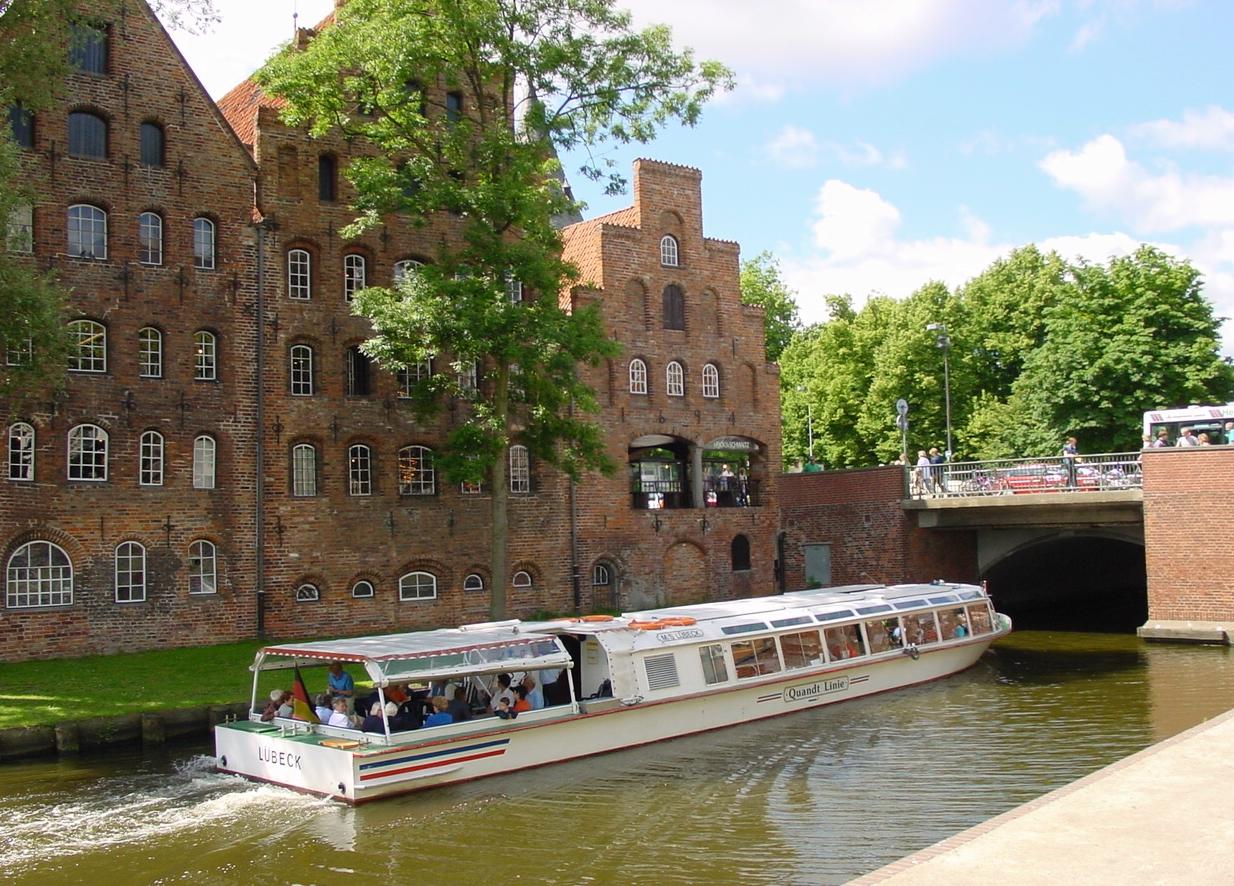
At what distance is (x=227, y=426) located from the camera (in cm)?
2769

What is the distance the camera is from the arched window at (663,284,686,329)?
36438 mm

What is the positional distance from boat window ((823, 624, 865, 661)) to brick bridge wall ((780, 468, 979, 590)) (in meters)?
12.8

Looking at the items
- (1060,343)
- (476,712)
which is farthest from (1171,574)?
(476,712)

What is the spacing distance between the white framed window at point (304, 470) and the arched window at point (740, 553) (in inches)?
559

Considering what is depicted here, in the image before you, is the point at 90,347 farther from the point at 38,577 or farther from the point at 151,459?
the point at 38,577

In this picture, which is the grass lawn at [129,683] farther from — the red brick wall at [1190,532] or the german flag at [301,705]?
the red brick wall at [1190,532]

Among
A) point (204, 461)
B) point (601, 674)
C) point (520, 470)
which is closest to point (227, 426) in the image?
point (204, 461)

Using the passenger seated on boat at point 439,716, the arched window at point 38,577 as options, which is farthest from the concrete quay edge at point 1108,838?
the arched window at point 38,577

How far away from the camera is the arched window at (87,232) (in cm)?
2603

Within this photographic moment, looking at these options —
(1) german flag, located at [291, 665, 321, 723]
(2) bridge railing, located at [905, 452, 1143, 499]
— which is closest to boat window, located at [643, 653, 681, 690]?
(1) german flag, located at [291, 665, 321, 723]

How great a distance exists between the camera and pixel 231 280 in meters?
28.0

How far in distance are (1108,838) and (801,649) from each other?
467 inches

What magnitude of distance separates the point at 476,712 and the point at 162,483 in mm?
12889

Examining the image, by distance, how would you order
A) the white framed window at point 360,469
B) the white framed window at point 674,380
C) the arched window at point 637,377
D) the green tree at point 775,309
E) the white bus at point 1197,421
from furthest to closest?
the green tree at point 775,309 < the white framed window at point 674,380 < the arched window at point 637,377 < the white bus at point 1197,421 < the white framed window at point 360,469
